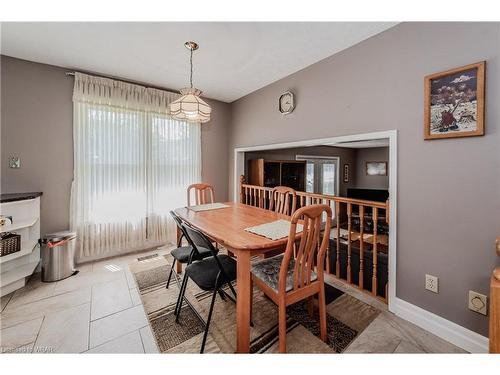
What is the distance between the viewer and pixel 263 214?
2.22 meters

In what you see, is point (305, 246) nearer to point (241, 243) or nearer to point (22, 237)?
point (241, 243)

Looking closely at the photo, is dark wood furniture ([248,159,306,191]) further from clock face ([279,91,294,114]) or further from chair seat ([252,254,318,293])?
chair seat ([252,254,318,293])

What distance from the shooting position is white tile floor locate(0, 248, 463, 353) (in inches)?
57.1

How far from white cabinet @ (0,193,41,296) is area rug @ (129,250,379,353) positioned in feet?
4.02

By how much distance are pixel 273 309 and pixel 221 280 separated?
2.31ft

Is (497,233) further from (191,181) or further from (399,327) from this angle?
(191,181)

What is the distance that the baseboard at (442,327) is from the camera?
1391 mm

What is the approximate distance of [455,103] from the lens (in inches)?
56.8

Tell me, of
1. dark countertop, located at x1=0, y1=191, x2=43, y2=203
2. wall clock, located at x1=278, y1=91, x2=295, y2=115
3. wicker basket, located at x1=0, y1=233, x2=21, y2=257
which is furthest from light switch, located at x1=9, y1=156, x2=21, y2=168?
wall clock, located at x1=278, y1=91, x2=295, y2=115

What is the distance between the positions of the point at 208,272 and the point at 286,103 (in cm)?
234

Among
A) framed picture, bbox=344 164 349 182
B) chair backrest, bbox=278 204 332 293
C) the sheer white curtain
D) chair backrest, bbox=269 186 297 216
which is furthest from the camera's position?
framed picture, bbox=344 164 349 182

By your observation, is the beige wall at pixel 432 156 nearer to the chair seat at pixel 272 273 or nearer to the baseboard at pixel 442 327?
the baseboard at pixel 442 327

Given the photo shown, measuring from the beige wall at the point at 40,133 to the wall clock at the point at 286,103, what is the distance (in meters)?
2.74
